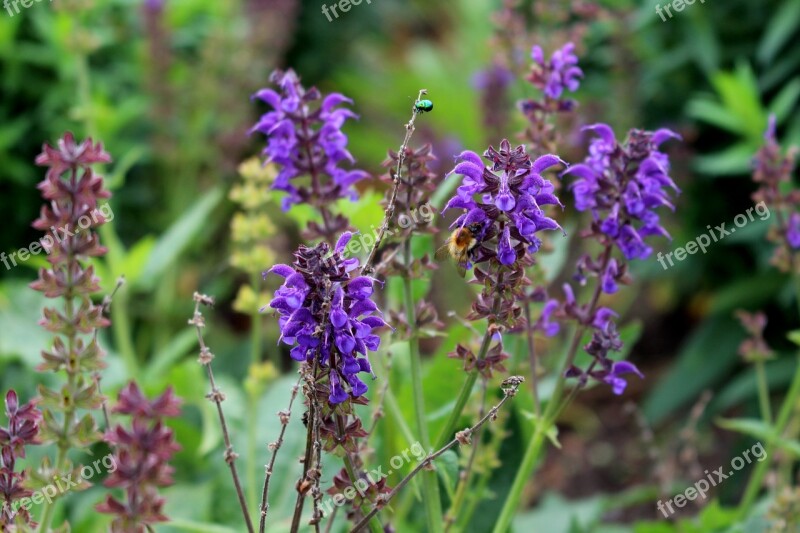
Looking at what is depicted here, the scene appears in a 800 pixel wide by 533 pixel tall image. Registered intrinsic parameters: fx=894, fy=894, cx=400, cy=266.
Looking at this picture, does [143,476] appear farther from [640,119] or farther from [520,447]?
[640,119]

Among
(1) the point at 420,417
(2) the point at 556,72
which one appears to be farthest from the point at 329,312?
(2) the point at 556,72

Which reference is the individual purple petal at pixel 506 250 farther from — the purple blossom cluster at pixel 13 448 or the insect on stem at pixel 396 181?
the purple blossom cluster at pixel 13 448

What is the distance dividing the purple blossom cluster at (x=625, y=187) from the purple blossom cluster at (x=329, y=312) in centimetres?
60

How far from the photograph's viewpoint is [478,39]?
6543 mm

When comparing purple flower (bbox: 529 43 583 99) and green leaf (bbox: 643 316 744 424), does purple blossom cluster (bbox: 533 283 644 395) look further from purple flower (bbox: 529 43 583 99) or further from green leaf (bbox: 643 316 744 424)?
green leaf (bbox: 643 316 744 424)

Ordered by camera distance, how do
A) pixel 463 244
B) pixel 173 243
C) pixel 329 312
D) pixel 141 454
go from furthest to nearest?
pixel 173 243, pixel 463 244, pixel 329 312, pixel 141 454

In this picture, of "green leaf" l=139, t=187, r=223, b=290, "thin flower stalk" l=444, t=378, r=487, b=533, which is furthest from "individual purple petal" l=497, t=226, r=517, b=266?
"green leaf" l=139, t=187, r=223, b=290

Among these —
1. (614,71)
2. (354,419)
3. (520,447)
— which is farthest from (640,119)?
(354,419)

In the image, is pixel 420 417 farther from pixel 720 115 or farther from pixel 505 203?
pixel 720 115

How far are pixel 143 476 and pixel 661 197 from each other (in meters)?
1.20

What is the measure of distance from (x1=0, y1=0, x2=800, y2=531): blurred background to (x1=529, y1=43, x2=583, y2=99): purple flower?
92cm

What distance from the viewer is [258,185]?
332 cm

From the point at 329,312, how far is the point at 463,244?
0.32 meters

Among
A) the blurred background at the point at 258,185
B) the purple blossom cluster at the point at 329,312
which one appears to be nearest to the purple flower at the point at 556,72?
the purple blossom cluster at the point at 329,312
